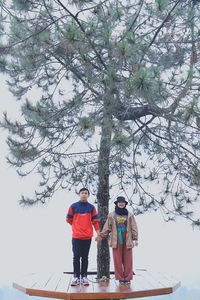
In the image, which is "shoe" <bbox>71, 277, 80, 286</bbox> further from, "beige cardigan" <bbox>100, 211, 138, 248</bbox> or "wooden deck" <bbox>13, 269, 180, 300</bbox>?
"beige cardigan" <bbox>100, 211, 138, 248</bbox>

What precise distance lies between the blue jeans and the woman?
0.21m

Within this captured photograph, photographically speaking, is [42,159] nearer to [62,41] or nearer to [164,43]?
[62,41]

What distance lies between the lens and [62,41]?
15.9 feet

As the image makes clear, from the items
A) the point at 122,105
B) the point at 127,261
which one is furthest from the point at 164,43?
the point at 127,261

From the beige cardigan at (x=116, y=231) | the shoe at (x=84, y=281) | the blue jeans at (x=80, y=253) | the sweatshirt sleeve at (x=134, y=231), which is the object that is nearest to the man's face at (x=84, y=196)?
the beige cardigan at (x=116, y=231)

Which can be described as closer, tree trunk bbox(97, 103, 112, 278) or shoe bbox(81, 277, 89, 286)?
shoe bbox(81, 277, 89, 286)

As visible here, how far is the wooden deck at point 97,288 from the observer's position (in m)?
4.35

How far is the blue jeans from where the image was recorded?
192 inches

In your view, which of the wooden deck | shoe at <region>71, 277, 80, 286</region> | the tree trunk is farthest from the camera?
the tree trunk

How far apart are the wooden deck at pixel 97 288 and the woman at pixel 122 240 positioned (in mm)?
164

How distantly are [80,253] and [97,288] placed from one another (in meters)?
0.48

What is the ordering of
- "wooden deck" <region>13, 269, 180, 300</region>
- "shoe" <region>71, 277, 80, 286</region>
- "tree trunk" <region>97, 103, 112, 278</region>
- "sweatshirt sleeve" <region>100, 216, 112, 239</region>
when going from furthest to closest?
"tree trunk" <region>97, 103, 112, 278</region> → "sweatshirt sleeve" <region>100, 216, 112, 239</region> → "shoe" <region>71, 277, 80, 286</region> → "wooden deck" <region>13, 269, 180, 300</region>

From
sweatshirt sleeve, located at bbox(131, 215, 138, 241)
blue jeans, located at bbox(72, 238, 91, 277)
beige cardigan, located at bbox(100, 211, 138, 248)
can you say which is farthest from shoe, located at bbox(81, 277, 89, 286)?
sweatshirt sleeve, located at bbox(131, 215, 138, 241)

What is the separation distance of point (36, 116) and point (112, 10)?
1923 millimetres
